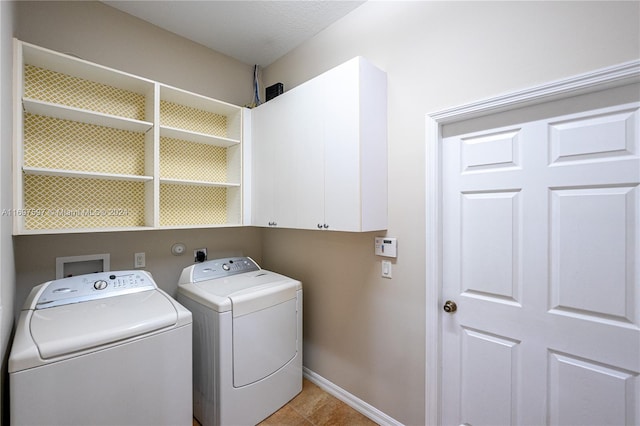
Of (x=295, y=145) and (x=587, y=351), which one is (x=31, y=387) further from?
(x=587, y=351)

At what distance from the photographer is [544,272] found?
1.32m

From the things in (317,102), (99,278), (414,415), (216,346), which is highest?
(317,102)

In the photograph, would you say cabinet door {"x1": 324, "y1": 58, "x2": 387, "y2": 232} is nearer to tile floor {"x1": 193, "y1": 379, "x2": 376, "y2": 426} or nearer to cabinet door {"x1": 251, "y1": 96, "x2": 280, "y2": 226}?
cabinet door {"x1": 251, "y1": 96, "x2": 280, "y2": 226}

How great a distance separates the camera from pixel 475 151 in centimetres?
152

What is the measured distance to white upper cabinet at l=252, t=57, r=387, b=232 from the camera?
1.62 m

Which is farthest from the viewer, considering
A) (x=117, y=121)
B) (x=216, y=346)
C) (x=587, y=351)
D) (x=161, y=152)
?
(x=161, y=152)

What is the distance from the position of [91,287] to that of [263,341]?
1075mm

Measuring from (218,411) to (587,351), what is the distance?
1944 millimetres

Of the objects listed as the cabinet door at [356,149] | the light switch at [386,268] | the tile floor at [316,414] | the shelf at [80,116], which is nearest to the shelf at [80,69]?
the shelf at [80,116]

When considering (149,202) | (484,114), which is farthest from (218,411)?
(484,114)

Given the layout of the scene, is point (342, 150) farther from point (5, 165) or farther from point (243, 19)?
point (5, 165)

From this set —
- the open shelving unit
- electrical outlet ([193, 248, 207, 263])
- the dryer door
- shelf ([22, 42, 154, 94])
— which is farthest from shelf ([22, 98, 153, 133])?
the dryer door

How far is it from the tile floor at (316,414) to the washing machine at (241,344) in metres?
0.05

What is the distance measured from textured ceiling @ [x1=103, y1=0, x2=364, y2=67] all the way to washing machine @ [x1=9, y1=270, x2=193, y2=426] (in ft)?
6.21
